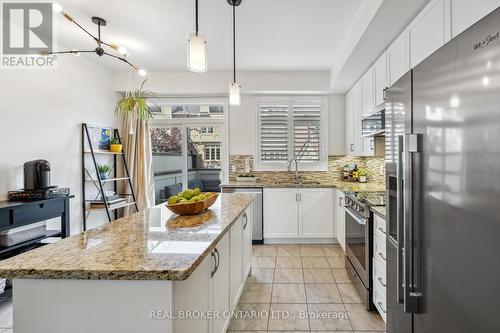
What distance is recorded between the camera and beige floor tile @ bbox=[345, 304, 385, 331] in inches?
85.3

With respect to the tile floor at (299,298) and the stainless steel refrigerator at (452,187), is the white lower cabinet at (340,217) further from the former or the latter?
the stainless steel refrigerator at (452,187)

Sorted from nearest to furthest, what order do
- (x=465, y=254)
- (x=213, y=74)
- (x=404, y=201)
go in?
(x=465, y=254)
(x=404, y=201)
(x=213, y=74)

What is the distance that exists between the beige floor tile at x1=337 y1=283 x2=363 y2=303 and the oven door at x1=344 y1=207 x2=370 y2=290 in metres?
0.20

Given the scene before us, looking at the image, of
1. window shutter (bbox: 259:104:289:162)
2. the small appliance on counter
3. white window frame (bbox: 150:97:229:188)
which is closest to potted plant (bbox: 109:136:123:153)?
white window frame (bbox: 150:97:229:188)

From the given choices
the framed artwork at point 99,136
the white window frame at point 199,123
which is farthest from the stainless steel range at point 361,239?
the framed artwork at point 99,136

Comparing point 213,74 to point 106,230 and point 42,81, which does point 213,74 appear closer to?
point 42,81

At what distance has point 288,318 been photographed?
2295mm

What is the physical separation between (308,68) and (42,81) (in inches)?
137

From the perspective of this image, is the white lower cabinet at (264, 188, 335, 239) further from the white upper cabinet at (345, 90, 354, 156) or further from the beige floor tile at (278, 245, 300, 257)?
the white upper cabinet at (345, 90, 354, 156)

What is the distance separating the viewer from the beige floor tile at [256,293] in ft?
8.48

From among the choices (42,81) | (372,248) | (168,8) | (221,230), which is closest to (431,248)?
(221,230)

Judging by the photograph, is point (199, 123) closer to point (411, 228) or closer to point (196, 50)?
point (196, 50)

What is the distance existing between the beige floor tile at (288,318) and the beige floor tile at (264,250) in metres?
1.35

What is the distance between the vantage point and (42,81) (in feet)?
10.3
